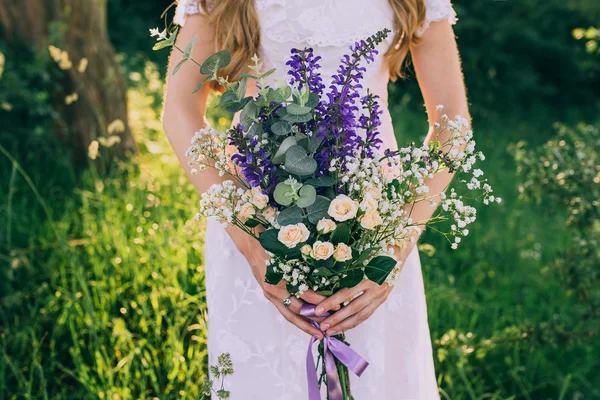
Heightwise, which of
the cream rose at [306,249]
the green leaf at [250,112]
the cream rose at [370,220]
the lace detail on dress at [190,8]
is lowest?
the cream rose at [306,249]

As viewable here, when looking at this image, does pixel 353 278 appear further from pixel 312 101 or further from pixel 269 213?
pixel 312 101

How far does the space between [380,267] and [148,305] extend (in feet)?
5.54

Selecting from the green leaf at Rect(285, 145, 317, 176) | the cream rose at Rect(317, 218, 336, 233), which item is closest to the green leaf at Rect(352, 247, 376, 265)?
the cream rose at Rect(317, 218, 336, 233)

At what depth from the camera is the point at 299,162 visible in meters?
1.21

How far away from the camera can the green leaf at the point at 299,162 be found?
1209 millimetres

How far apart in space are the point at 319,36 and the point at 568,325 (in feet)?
7.58

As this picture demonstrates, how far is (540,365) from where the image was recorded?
3.13 metres

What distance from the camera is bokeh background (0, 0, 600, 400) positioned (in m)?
2.63

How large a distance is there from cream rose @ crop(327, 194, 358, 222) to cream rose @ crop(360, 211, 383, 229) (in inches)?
1.4

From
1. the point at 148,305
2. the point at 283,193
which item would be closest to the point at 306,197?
the point at 283,193

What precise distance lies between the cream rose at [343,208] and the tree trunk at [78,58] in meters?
3.23

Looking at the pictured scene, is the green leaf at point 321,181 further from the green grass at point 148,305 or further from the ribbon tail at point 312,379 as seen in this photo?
the green grass at point 148,305

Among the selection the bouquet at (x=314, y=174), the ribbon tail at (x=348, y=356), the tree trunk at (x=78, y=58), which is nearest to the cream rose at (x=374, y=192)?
the bouquet at (x=314, y=174)

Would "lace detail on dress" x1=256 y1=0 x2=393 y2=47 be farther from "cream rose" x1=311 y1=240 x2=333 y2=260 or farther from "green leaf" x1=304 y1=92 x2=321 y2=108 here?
"cream rose" x1=311 y1=240 x2=333 y2=260
